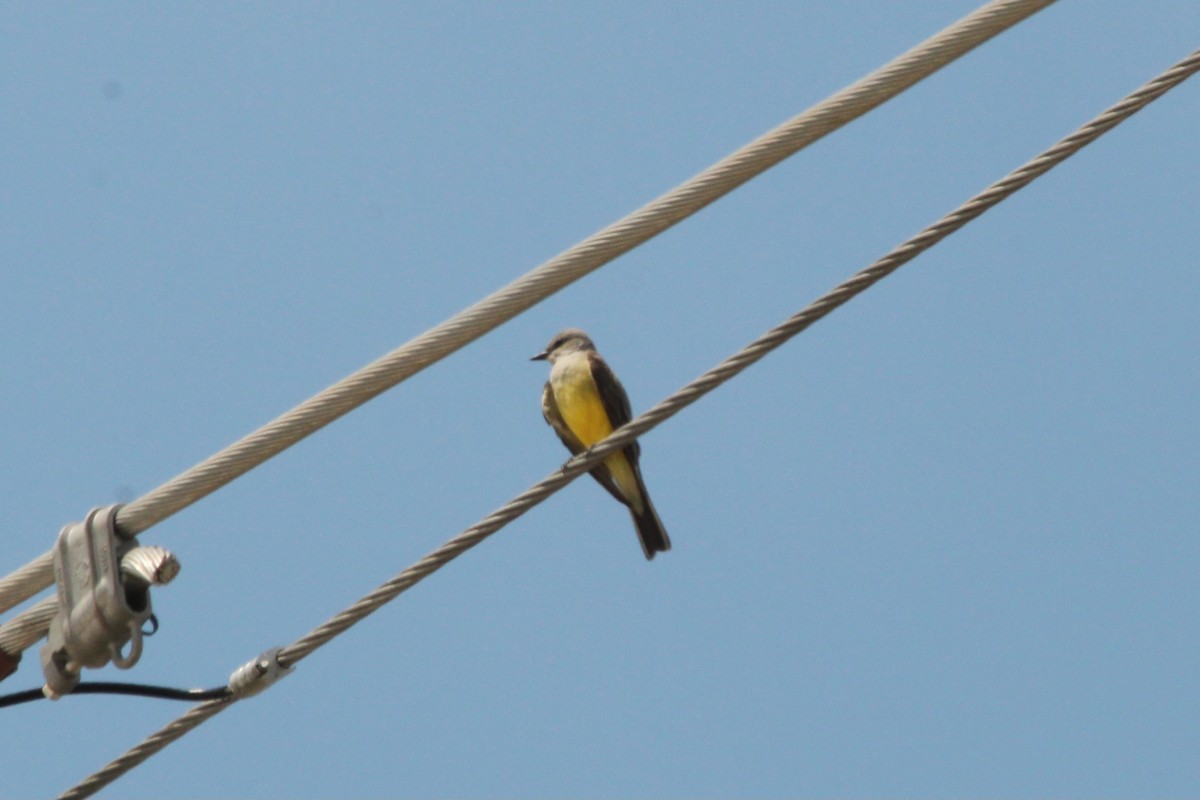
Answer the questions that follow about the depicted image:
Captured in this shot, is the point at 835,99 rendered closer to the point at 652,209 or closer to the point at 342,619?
the point at 652,209

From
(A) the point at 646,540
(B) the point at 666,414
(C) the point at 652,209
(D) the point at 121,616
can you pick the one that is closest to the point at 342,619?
(D) the point at 121,616

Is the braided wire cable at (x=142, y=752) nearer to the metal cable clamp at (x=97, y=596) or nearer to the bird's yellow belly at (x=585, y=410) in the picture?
the metal cable clamp at (x=97, y=596)

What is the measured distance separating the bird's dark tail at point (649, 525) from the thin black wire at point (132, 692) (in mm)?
4078

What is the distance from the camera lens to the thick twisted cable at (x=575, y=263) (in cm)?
480

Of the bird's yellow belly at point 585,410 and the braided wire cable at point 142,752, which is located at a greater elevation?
the bird's yellow belly at point 585,410

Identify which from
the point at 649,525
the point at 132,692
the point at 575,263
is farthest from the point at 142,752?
the point at 649,525

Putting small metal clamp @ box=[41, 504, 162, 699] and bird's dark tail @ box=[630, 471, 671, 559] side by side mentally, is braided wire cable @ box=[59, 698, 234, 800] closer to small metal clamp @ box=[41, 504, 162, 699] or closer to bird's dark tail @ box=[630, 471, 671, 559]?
small metal clamp @ box=[41, 504, 162, 699]

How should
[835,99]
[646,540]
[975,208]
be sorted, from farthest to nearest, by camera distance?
[646,540] < [835,99] < [975,208]

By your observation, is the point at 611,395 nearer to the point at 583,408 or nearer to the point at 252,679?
the point at 583,408

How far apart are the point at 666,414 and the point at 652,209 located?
543 mm

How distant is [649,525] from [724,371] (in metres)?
4.07

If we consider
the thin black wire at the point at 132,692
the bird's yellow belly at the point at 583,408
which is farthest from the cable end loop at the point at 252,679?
the bird's yellow belly at the point at 583,408

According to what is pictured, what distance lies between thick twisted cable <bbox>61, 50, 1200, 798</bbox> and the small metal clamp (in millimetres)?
308

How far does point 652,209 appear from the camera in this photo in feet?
16.0
